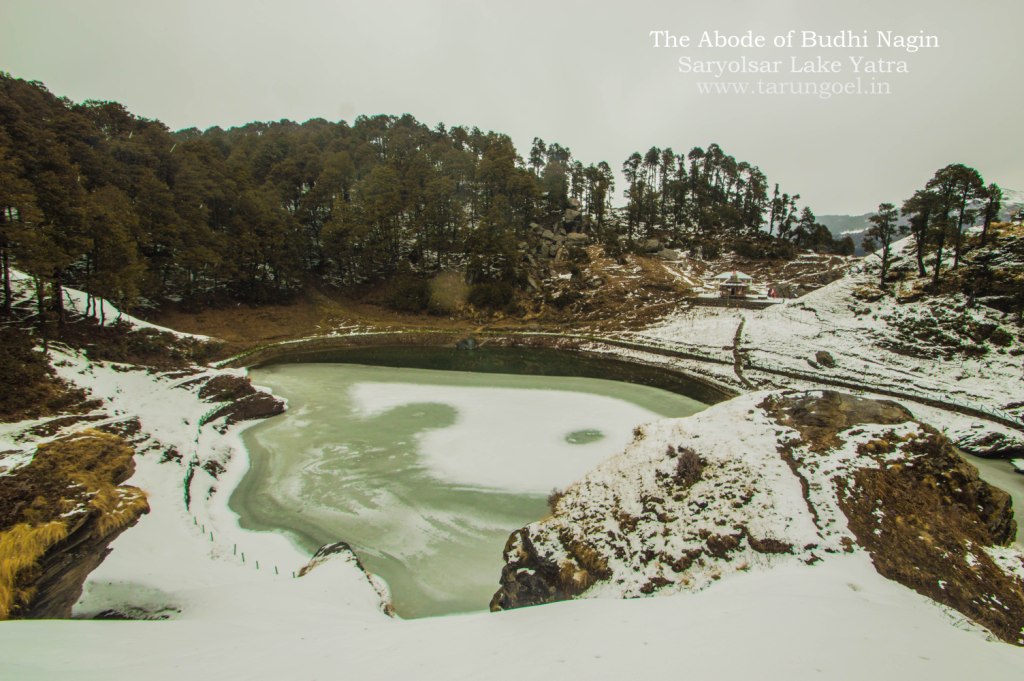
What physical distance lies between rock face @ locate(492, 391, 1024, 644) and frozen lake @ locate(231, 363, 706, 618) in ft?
11.5

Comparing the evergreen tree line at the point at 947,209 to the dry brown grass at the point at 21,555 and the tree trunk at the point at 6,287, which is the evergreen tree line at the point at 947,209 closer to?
the dry brown grass at the point at 21,555

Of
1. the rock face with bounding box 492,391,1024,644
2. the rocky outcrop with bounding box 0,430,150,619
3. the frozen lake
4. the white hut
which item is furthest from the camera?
the white hut

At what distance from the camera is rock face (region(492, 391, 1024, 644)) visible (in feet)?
23.3

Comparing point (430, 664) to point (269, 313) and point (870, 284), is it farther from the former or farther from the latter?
point (870, 284)

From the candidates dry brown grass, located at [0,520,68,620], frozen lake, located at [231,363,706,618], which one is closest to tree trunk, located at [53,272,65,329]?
frozen lake, located at [231,363,706,618]

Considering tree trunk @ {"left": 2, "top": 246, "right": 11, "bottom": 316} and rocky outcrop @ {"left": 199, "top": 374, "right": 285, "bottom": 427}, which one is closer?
tree trunk @ {"left": 2, "top": 246, "right": 11, "bottom": 316}

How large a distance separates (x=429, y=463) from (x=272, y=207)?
46.0 meters

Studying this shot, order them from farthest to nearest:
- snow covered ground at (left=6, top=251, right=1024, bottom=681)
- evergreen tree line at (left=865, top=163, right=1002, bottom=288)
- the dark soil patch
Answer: evergreen tree line at (left=865, top=163, right=1002, bottom=288) → the dark soil patch → snow covered ground at (left=6, top=251, right=1024, bottom=681)

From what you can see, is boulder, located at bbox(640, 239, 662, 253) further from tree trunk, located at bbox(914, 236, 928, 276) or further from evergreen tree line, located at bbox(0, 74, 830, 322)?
tree trunk, located at bbox(914, 236, 928, 276)

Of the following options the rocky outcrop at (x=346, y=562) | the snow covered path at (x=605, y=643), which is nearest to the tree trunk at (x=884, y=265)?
the snow covered path at (x=605, y=643)

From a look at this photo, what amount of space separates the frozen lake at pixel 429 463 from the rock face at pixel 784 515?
3.51m

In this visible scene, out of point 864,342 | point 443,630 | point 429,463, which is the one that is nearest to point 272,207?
point 429,463

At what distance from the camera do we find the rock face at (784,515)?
7109mm

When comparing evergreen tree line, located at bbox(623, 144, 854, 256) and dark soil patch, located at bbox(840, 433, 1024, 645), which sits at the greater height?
evergreen tree line, located at bbox(623, 144, 854, 256)
